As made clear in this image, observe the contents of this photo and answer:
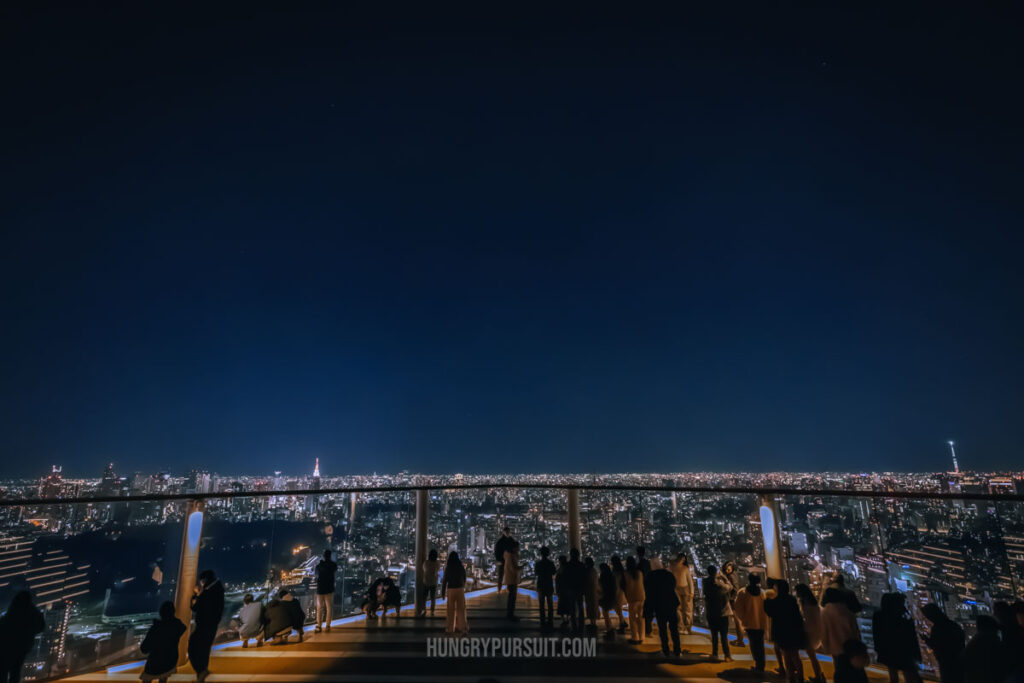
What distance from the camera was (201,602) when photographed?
5008mm

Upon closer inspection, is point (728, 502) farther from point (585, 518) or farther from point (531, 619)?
point (531, 619)

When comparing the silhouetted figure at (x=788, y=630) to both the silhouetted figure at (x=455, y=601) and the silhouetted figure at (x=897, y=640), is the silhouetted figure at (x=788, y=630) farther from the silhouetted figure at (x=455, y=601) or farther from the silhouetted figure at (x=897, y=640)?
the silhouetted figure at (x=455, y=601)

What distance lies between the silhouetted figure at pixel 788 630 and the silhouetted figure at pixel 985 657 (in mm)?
1273

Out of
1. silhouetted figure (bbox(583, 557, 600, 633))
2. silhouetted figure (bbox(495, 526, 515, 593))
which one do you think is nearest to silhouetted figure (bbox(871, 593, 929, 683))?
silhouetted figure (bbox(583, 557, 600, 633))

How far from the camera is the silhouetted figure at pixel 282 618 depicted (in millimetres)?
6141

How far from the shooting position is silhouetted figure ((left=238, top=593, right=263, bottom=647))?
597 cm

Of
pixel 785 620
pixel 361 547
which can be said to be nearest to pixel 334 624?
pixel 361 547

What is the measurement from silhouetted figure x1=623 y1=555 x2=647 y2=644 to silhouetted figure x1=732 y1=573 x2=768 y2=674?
140 centimetres

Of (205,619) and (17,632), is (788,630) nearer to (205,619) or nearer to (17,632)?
(205,619)

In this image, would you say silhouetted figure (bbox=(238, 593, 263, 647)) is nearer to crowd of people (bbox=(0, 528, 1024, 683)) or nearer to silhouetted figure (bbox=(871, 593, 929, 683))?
crowd of people (bbox=(0, 528, 1024, 683))

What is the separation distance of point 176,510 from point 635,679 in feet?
20.1

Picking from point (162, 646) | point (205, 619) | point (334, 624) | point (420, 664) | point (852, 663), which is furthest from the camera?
point (334, 624)

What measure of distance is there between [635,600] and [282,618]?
5258 millimetres

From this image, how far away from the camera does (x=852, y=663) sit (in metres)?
3.95
